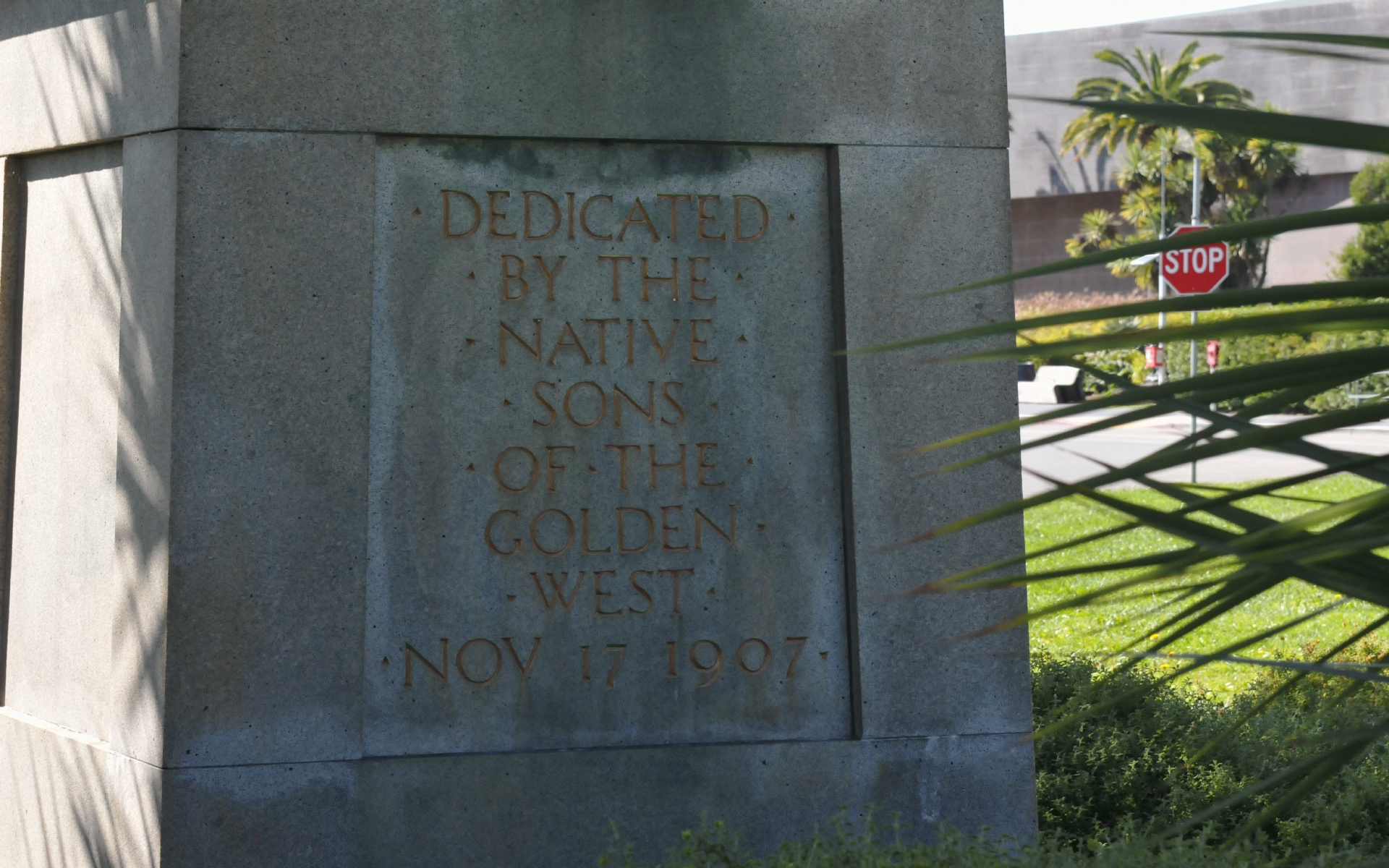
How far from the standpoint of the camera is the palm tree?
5247 centimetres

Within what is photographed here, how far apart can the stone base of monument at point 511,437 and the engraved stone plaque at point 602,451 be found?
0.04 feet

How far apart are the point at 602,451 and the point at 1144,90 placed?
52317 mm

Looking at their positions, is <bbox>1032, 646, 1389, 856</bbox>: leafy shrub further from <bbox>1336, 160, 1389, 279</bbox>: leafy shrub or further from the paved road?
<bbox>1336, 160, 1389, 279</bbox>: leafy shrub

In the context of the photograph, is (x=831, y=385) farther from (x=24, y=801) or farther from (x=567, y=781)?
(x=24, y=801)

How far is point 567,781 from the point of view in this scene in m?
4.15

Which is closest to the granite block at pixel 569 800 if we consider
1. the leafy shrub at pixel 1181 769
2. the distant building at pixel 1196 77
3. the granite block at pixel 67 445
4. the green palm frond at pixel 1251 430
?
the leafy shrub at pixel 1181 769

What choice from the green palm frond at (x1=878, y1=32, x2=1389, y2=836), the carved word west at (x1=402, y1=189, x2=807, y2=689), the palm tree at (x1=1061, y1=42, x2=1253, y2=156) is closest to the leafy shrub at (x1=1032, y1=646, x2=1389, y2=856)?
the carved word west at (x1=402, y1=189, x2=807, y2=689)

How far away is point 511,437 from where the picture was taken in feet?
13.9

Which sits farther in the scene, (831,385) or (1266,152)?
(1266,152)

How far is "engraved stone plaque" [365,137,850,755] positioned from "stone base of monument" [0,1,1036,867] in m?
0.01

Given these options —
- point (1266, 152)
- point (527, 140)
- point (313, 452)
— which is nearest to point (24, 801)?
point (313, 452)

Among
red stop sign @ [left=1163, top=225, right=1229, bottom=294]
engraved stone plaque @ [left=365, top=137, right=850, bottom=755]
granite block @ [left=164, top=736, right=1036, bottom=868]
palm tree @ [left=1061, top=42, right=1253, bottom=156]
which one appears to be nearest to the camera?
granite block @ [left=164, top=736, right=1036, bottom=868]

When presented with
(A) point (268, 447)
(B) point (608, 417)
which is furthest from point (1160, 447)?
(A) point (268, 447)

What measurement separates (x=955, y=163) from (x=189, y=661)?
9.35 ft
